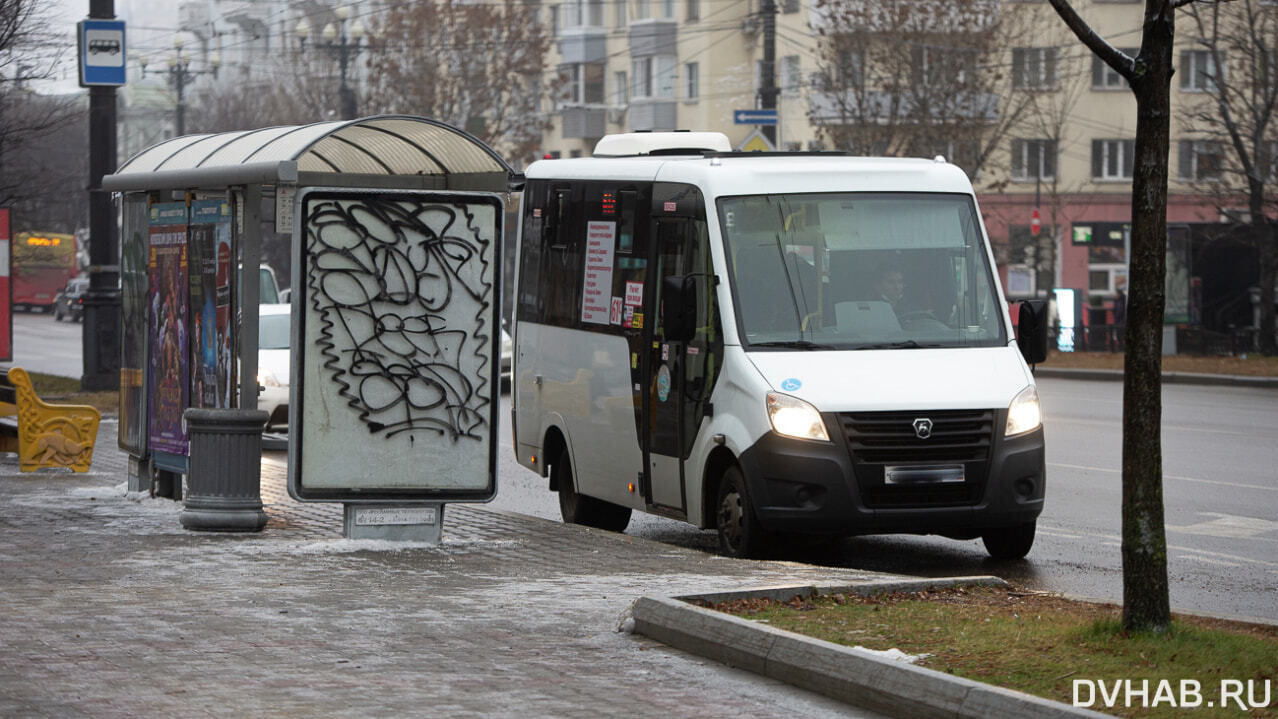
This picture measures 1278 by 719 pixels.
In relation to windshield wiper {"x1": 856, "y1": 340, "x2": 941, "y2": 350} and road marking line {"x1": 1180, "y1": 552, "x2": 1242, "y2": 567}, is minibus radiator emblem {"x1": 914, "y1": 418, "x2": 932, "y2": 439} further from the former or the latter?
road marking line {"x1": 1180, "y1": 552, "x2": 1242, "y2": 567}

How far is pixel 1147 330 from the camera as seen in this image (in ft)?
24.7

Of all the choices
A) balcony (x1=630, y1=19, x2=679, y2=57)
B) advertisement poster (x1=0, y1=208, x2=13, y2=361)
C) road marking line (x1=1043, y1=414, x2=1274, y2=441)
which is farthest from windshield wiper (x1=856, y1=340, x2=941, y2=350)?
balcony (x1=630, y1=19, x2=679, y2=57)

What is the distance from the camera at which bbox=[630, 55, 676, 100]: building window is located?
230ft

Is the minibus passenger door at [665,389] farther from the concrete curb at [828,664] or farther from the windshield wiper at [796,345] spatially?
the concrete curb at [828,664]

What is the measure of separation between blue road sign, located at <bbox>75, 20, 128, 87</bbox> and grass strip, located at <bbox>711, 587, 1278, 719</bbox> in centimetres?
1761

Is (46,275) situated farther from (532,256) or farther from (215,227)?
(215,227)

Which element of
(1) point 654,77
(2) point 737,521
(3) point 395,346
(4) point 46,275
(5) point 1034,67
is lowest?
(2) point 737,521

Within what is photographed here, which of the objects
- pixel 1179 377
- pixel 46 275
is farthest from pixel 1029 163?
pixel 46 275

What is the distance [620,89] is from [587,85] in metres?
1.96

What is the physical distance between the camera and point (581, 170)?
13961 mm

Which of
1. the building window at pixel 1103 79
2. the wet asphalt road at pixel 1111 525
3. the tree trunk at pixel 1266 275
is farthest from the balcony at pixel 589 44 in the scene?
the wet asphalt road at pixel 1111 525

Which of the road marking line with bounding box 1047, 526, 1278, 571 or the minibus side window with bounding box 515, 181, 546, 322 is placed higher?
the minibus side window with bounding box 515, 181, 546, 322

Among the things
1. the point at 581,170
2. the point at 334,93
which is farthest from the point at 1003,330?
the point at 334,93

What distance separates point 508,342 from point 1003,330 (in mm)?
17423
